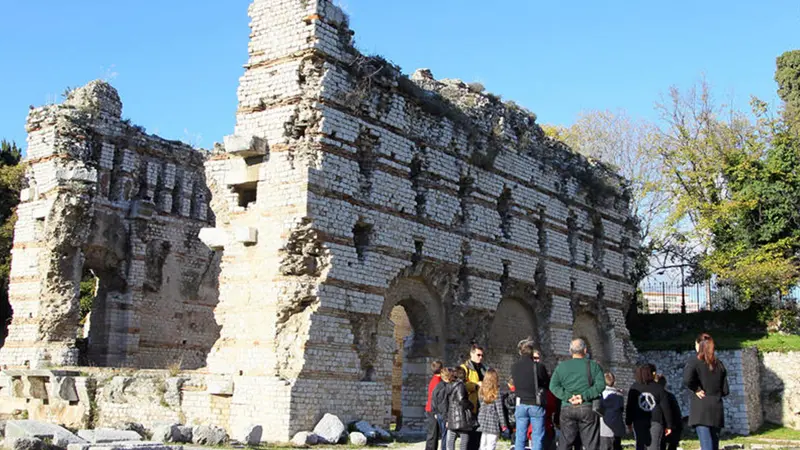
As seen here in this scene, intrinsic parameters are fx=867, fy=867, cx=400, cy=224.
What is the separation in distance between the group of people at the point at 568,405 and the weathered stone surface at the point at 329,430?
2.42 m

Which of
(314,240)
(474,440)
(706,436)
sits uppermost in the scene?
(314,240)

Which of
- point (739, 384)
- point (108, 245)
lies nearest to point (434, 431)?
point (108, 245)

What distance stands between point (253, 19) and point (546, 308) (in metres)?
10.1

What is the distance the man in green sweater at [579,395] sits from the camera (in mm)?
9219

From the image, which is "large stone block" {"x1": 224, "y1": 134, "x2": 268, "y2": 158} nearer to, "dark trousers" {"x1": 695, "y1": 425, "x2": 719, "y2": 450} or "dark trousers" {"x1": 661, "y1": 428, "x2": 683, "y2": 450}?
"dark trousers" {"x1": 661, "y1": 428, "x2": 683, "y2": 450}

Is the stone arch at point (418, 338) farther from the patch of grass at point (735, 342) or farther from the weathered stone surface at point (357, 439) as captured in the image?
the patch of grass at point (735, 342)

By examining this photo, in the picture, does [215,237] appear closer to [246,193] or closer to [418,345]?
[246,193]

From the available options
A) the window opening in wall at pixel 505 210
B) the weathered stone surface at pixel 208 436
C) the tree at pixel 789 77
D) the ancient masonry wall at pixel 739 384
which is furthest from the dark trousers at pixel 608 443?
the tree at pixel 789 77

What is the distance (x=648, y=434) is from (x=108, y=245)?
15.4m

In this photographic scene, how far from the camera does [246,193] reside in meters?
16.1

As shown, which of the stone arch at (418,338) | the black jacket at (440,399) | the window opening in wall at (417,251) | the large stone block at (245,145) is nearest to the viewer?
the black jacket at (440,399)

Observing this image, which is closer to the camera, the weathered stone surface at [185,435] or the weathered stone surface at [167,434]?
the weathered stone surface at [167,434]

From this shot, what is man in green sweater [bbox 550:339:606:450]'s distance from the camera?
9.22 metres

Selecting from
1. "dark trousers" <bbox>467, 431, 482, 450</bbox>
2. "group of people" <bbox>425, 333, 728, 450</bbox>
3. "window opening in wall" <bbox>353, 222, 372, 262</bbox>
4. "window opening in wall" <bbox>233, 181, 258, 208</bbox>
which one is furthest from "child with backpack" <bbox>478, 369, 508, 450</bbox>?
"window opening in wall" <bbox>233, 181, 258, 208</bbox>
